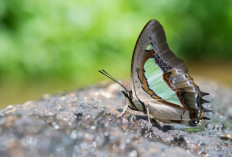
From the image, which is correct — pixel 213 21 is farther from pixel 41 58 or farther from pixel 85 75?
pixel 41 58

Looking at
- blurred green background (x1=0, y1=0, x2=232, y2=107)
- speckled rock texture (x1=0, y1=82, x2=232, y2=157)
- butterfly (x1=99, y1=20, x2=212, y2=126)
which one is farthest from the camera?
blurred green background (x1=0, y1=0, x2=232, y2=107)

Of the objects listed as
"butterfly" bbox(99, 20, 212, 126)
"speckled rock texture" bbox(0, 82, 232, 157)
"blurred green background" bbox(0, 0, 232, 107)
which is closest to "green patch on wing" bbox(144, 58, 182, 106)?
"butterfly" bbox(99, 20, 212, 126)

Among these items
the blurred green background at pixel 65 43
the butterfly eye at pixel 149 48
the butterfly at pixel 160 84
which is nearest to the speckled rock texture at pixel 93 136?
the butterfly at pixel 160 84

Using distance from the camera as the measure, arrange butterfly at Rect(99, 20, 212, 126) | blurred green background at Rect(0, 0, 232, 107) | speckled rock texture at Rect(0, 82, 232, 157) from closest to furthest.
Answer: speckled rock texture at Rect(0, 82, 232, 157)
butterfly at Rect(99, 20, 212, 126)
blurred green background at Rect(0, 0, 232, 107)

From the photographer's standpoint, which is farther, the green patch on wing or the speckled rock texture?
the green patch on wing

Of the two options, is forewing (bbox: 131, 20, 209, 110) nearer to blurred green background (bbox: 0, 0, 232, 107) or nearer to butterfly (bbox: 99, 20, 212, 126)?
butterfly (bbox: 99, 20, 212, 126)

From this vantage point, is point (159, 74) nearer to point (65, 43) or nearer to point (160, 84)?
point (160, 84)

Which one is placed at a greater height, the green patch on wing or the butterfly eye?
the butterfly eye

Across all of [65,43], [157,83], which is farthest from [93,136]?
[65,43]

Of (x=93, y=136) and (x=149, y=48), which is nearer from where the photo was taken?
(x=93, y=136)
